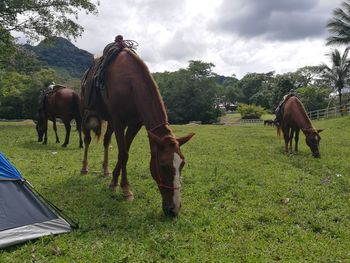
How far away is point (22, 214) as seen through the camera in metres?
4.55

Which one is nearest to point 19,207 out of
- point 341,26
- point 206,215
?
point 206,215

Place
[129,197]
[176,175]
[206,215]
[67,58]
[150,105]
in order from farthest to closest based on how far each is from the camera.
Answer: [67,58]
[129,197]
[150,105]
[206,215]
[176,175]

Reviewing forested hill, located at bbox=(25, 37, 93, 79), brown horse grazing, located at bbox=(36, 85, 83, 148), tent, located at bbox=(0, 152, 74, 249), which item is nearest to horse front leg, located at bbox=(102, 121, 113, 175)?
tent, located at bbox=(0, 152, 74, 249)

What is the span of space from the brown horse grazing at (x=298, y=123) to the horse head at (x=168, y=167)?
7994 mm

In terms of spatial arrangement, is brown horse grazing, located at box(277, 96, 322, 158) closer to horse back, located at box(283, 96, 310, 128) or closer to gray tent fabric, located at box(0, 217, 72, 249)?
horse back, located at box(283, 96, 310, 128)

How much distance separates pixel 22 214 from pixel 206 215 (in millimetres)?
2543

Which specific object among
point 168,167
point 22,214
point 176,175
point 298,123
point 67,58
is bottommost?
point 22,214

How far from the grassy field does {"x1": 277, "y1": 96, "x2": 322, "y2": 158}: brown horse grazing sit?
5.99 feet

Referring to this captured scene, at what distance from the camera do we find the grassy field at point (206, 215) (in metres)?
4.09

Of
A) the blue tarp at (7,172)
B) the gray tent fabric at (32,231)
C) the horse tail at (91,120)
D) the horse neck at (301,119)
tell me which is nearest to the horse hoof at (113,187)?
the horse tail at (91,120)

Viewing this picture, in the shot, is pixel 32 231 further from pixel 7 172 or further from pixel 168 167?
pixel 168 167

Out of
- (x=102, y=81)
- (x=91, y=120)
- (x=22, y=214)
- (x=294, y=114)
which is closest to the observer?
(x=22, y=214)

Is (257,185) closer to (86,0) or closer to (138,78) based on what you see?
(138,78)

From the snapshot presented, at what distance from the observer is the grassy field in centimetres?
409
